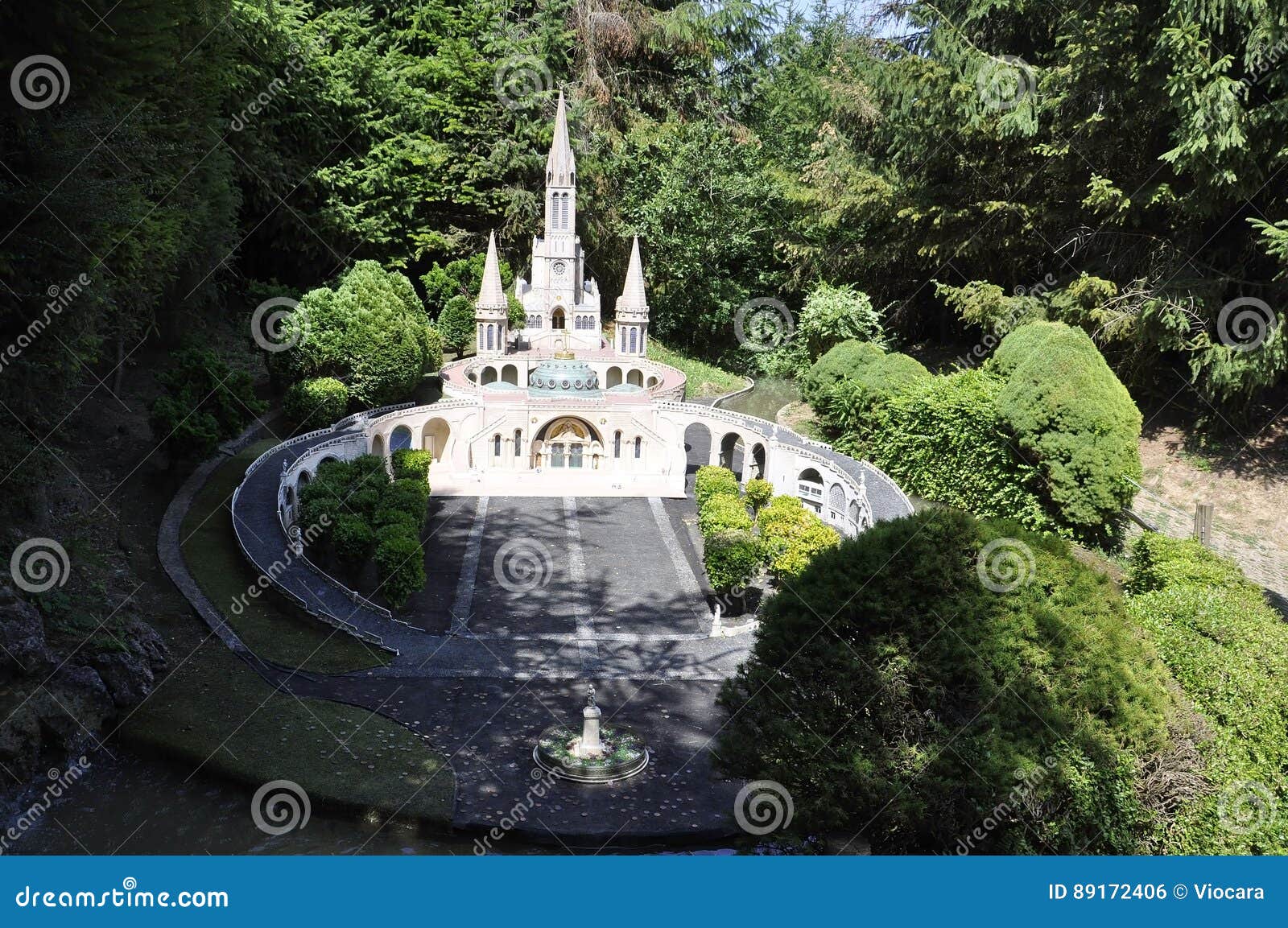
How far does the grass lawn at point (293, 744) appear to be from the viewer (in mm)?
17438

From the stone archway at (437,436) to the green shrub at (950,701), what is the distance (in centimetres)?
3052

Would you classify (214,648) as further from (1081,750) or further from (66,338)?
(1081,750)

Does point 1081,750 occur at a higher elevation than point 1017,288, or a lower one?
lower

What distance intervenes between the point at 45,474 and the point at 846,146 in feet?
137

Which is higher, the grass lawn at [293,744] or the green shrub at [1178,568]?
the green shrub at [1178,568]

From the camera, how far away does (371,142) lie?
179ft

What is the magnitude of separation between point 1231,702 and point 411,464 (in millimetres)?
27718

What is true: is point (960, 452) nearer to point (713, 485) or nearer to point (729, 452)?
point (713, 485)

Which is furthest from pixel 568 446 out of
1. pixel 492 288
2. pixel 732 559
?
pixel 732 559

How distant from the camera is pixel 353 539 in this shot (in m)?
27.5

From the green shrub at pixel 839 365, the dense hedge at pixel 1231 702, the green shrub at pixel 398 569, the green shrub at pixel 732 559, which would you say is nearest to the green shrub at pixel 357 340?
the green shrub at pixel 398 569

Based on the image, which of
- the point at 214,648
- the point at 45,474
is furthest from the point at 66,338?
the point at 214,648

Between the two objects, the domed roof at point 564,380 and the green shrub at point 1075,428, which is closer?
the green shrub at point 1075,428

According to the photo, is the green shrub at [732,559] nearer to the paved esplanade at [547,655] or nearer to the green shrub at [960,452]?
the paved esplanade at [547,655]
